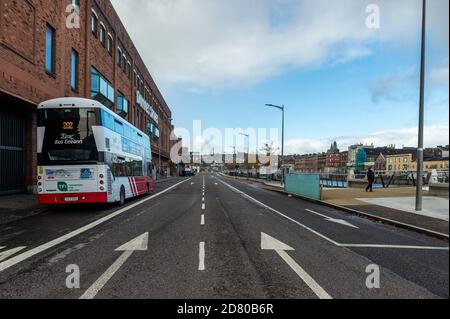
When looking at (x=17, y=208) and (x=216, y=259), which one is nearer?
(x=216, y=259)

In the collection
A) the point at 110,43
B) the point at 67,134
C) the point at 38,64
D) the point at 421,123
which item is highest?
the point at 110,43

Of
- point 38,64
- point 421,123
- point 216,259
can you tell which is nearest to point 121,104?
point 38,64

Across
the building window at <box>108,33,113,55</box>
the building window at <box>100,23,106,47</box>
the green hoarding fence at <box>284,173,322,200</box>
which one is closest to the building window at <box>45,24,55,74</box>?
the building window at <box>100,23,106,47</box>

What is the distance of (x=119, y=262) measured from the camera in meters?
6.22

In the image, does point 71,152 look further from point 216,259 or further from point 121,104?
point 121,104

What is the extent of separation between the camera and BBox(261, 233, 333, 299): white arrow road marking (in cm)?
470

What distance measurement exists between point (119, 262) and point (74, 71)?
22.3m

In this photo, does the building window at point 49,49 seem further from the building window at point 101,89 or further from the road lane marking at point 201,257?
the road lane marking at point 201,257

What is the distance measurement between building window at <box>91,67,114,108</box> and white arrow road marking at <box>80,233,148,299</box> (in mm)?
22765

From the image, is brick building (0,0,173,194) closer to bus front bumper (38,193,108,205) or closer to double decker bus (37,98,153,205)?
double decker bus (37,98,153,205)

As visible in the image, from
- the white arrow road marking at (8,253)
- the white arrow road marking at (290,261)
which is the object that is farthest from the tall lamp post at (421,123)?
the white arrow road marking at (8,253)

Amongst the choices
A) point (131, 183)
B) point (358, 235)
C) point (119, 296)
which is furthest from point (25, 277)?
point (131, 183)

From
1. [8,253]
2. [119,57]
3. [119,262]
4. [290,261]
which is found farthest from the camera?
[119,57]
